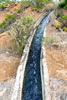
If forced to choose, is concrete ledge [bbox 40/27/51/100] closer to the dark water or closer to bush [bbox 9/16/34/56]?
the dark water

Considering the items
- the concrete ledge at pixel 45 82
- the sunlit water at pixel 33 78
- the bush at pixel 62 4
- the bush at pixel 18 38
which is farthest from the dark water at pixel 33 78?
the bush at pixel 62 4

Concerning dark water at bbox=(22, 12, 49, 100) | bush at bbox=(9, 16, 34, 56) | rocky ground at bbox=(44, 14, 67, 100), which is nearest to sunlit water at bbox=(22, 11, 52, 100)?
dark water at bbox=(22, 12, 49, 100)

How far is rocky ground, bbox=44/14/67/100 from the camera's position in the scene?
616 centimetres

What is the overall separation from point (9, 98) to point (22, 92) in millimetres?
961

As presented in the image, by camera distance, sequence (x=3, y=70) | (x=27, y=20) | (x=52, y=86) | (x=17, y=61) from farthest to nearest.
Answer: (x=27, y=20) < (x=17, y=61) < (x=3, y=70) < (x=52, y=86)

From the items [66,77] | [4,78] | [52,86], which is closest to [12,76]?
[4,78]

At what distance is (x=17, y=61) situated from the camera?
9.01m

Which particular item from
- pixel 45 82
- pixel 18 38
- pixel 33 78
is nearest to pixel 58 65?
pixel 33 78

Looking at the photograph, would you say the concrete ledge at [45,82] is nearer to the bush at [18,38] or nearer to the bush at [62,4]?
the bush at [18,38]

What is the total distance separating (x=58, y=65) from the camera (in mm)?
8312

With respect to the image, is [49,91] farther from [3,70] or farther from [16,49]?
[16,49]

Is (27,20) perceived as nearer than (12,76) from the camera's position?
No

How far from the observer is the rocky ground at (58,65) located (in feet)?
20.2

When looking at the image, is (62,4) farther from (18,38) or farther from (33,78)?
(33,78)
